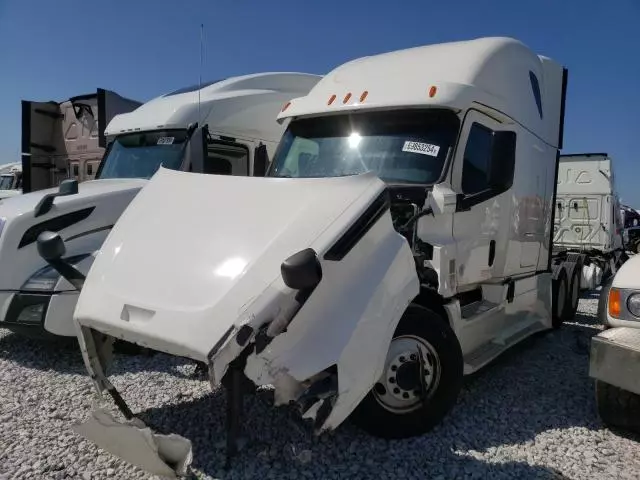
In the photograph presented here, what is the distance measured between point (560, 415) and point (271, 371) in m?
2.73

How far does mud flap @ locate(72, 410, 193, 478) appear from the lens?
2.87 metres

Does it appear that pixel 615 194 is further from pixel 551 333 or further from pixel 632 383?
pixel 632 383

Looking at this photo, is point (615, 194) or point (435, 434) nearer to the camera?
point (435, 434)

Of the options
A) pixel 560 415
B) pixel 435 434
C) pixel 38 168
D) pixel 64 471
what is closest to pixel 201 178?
pixel 64 471

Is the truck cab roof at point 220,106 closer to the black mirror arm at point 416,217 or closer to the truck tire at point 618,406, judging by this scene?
the black mirror arm at point 416,217

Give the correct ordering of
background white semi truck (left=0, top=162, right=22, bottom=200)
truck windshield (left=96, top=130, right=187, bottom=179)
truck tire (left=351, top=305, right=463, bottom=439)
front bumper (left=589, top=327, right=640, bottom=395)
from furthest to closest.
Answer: background white semi truck (left=0, top=162, right=22, bottom=200)
truck windshield (left=96, top=130, right=187, bottom=179)
truck tire (left=351, top=305, right=463, bottom=439)
front bumper (left=589, top=327, right=640, bottom=395)

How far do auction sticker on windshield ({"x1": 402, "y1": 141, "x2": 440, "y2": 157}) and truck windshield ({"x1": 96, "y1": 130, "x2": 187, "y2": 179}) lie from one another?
322 cm

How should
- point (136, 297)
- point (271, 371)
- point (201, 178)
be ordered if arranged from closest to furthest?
point (271, 371) < point (136, 297) < point (201, 178)

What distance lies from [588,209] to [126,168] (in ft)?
33.5

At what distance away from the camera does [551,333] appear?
754cm

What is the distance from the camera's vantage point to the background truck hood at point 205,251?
Answer: 9.29 ft

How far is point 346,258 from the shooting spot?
3018mm

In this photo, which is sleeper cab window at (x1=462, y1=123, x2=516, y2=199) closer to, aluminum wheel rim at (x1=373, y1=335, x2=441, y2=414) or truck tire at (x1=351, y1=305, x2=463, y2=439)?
truck tire at (x1=351, y1=305, x2=463, y2=439)

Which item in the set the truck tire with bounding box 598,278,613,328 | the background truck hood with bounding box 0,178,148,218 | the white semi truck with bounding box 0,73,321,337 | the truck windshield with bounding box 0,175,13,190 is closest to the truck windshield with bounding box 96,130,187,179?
the white semi truck with bounding box 0,73,321,337
